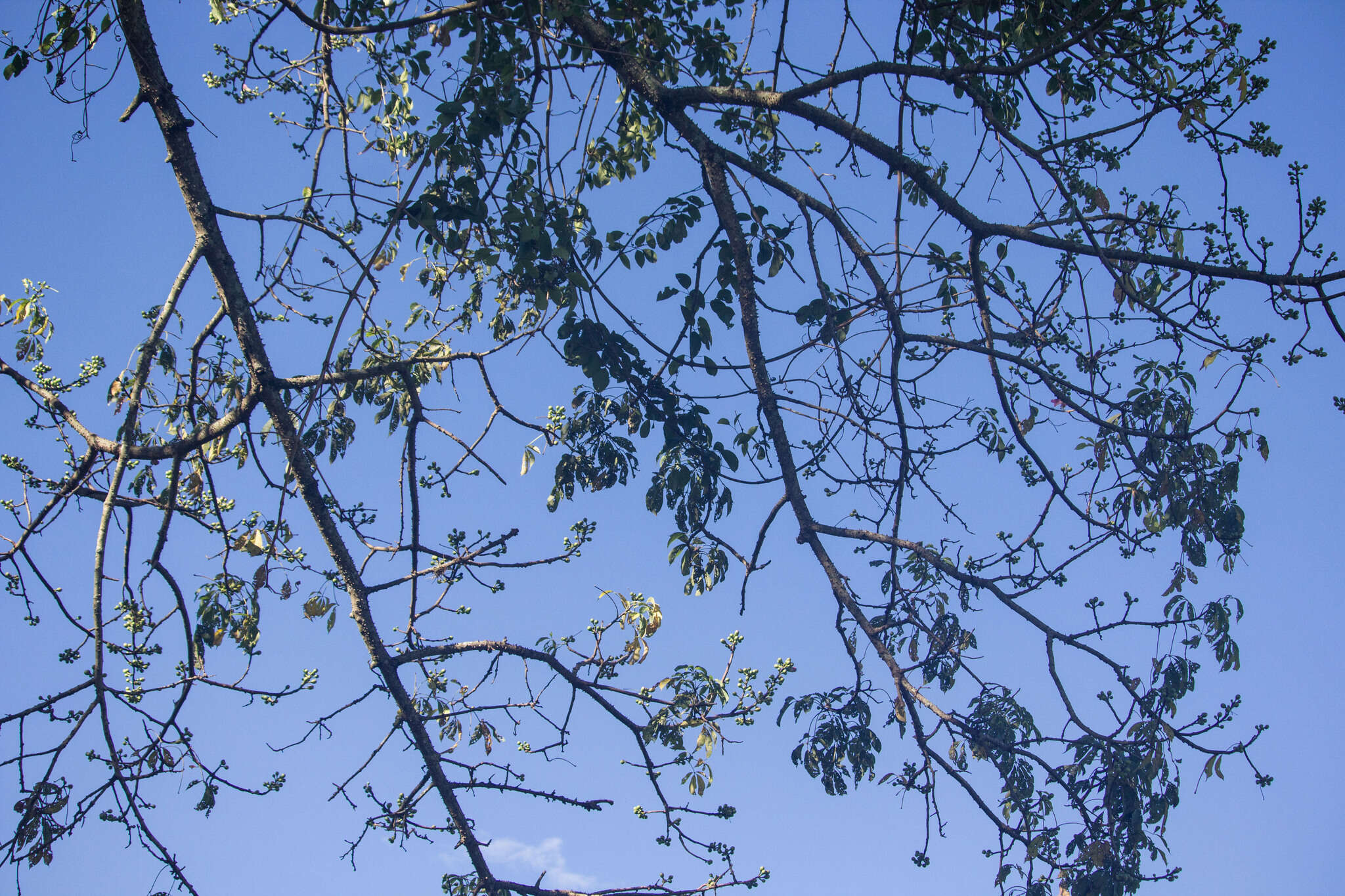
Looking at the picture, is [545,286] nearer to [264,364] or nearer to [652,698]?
[264,364]

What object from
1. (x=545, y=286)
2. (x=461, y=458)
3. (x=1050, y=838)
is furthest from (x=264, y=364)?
(x=1050, y=838)

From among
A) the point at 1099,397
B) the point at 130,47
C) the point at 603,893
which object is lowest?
the point at 603,893

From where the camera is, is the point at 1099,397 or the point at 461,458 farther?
the point at 461,458

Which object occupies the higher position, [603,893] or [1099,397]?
[1099,397]

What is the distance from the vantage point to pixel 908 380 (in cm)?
286

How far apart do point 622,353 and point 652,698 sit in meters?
1.18

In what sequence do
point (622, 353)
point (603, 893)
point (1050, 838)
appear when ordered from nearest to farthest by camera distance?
point (1050, 838) → point (603, 893) → point (622, 353)

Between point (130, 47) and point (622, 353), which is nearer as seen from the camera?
point (130, 47)

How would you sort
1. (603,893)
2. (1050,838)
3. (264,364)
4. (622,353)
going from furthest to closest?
(622,353) < (264,364) < (603,893) < (1050,838)

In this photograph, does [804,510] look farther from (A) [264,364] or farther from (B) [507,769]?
(A) [264,364]

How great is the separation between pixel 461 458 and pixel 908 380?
5.18ft

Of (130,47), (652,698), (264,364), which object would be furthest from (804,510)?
(130,47)

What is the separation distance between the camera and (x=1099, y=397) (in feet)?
9.15

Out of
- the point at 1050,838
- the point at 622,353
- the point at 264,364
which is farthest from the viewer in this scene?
the point at 622,353
